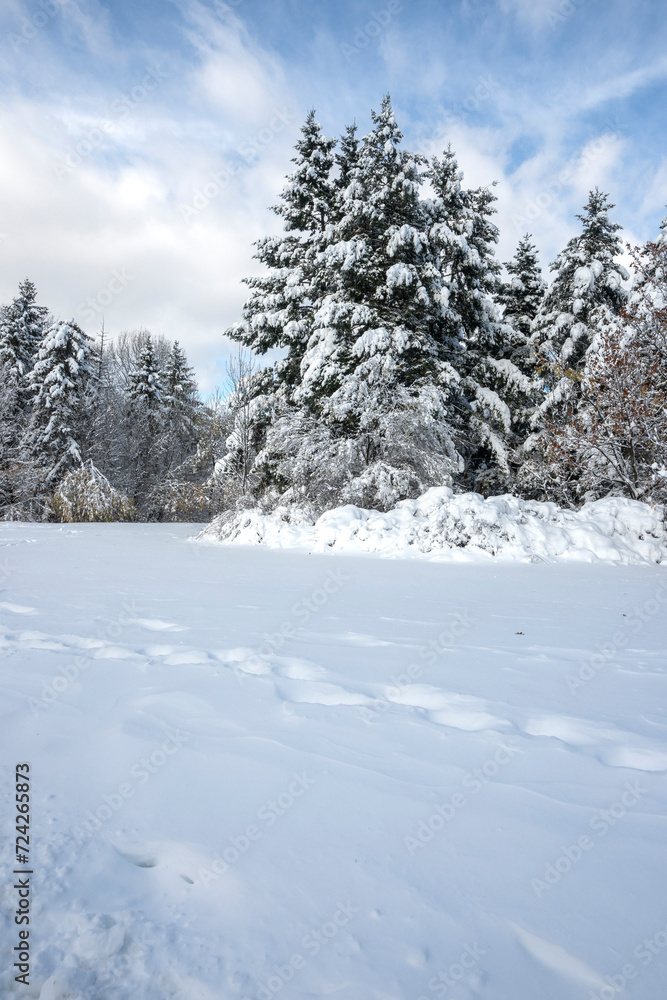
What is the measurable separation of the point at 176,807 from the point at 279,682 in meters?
0.99

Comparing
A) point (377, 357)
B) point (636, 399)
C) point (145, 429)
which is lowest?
point (636, 399)

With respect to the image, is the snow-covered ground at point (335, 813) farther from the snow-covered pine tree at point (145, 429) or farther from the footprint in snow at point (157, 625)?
the snow-covered pine tree at point (145, 429)

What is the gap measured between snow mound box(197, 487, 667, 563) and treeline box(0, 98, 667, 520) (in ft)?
Answer: 3.76

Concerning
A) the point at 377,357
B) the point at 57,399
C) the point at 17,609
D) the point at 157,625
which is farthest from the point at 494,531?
the point at 57,399

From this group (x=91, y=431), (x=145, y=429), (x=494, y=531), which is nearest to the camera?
(x=494, y=531)

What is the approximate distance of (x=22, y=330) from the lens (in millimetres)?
23422

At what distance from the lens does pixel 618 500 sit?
30.3 ft

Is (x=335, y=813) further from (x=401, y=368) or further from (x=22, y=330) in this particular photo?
(x=22, y=330)

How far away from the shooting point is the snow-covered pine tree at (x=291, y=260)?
13852mm

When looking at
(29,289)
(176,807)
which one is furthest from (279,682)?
(29,289)

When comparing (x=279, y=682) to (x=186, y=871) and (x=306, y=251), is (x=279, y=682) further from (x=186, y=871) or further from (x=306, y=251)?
(x=306, y=251)

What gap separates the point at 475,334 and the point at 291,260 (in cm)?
610

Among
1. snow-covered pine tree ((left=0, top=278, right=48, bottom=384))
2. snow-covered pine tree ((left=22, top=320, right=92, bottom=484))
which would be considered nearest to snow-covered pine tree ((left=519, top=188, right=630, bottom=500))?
snow-covered pine tree ((left=22, top=320, right=92, bottom=484))

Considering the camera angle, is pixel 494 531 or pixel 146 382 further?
pixel 146 382
